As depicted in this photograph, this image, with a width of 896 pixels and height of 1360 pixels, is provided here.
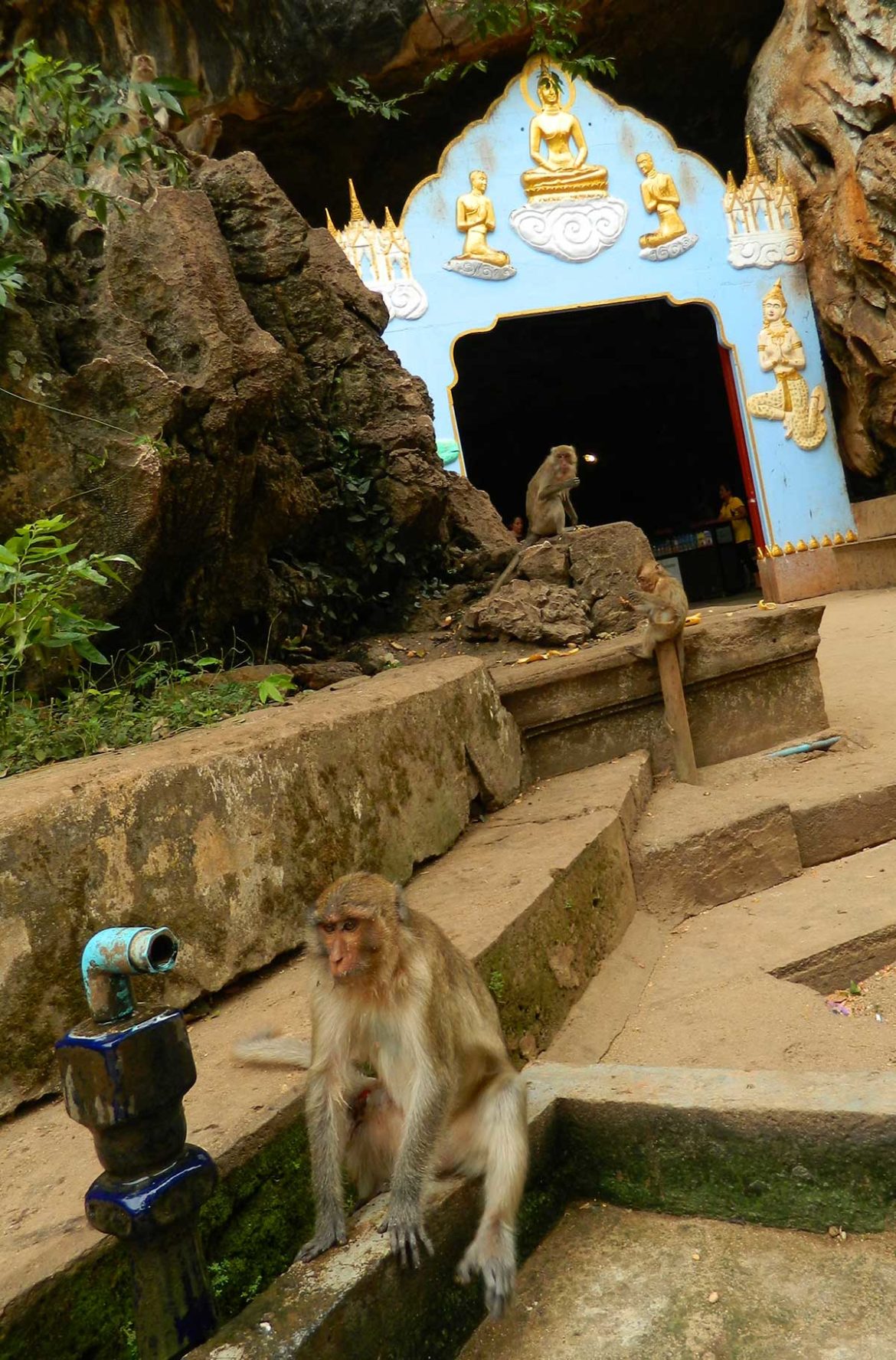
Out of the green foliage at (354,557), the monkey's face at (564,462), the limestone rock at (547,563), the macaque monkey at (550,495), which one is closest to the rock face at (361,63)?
the monkey's face at (564,462)

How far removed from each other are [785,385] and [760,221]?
2.04m

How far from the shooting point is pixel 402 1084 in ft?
6.53

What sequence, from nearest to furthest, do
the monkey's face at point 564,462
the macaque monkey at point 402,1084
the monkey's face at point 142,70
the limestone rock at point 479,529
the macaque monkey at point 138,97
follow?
the macaque monkey at point 402,1084
the macaque monkey at point 138,97
the monkey's face at point 142,70
the limestone rock at point 479,529
the monkey's face at point 564,462

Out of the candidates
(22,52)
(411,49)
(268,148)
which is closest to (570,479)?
(22,52)

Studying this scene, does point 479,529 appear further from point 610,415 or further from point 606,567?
point 610,415

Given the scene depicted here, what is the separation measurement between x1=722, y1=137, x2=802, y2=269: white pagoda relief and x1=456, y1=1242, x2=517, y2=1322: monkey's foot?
12.5 m

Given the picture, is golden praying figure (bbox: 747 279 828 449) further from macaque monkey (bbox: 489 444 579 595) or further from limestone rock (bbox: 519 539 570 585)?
limestone rock (bbox: 519 539 570 585)

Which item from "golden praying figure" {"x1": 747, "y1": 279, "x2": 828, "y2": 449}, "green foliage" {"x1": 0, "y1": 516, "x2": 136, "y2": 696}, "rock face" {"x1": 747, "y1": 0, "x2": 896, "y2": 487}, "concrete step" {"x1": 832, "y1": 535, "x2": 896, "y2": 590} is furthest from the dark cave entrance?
"green foliage" {"x1": 0, "y1": 516, "x2": 136, "y2": 696}

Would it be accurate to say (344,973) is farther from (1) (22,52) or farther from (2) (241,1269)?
(1) (22,52)

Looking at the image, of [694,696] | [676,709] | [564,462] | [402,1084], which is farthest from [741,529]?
[402,1084]

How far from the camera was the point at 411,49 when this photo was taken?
12312 mm

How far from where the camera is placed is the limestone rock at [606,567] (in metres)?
6.33

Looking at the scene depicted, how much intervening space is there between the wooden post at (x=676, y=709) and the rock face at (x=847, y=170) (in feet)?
27.5

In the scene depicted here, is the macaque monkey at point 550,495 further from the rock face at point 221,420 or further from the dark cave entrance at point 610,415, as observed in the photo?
the dark cave entrance at point 610,415
